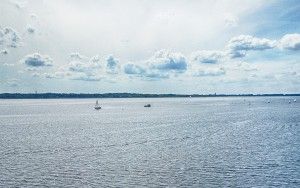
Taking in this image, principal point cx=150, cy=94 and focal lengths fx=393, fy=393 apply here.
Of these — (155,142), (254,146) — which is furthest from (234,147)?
(155,142)

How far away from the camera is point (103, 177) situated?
4619cm

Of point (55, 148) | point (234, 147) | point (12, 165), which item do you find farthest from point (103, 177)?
point (234, 147)

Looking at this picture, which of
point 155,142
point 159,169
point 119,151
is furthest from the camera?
point 155,142

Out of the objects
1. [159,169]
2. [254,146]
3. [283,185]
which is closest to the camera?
[283,185]

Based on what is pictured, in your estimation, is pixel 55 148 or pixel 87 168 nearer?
pixel 87 168

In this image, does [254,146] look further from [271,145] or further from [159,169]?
[159,169]

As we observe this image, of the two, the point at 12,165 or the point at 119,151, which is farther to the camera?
the point at 119,151

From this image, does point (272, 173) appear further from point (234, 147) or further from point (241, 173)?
point (234, 147)

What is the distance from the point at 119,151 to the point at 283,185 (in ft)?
102

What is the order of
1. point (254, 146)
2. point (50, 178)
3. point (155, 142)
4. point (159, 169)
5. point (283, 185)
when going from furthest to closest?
point (155, 142)
point (254, 146)
point (159, 169)
point (50, 178)
point (283, 185)

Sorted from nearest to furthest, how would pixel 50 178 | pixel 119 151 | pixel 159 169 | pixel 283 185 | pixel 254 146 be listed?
pixel 283 185
pixel 50 178
pixel 159 169
pixel 119 151
pixel 254 146

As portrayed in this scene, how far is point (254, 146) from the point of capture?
70.7 metres

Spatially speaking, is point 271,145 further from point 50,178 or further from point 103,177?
point 50,178

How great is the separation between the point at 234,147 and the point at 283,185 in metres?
28.1
